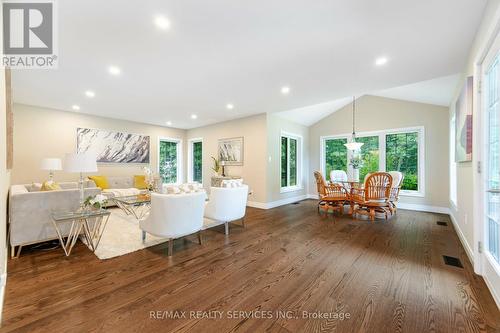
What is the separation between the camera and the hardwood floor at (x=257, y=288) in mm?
1501

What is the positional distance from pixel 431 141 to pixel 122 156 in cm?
848

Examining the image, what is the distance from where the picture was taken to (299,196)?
684cm

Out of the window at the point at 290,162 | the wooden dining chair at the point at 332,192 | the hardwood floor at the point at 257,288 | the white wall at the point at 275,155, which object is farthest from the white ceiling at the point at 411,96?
the hardwood floor at the point at 257,288

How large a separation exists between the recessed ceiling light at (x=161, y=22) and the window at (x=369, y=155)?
5.85 meters

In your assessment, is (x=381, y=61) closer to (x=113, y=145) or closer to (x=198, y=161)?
(x=198, y=161)

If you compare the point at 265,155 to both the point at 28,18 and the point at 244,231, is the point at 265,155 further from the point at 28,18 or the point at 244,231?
the point at 28,18

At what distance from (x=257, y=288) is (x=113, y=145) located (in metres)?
6.17

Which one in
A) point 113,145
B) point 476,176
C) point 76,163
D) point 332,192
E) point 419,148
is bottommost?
point 332,192

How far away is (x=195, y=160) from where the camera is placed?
8.06 metres

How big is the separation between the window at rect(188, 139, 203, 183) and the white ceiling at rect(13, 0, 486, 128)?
358 cm

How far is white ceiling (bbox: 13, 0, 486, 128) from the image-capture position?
1904mm

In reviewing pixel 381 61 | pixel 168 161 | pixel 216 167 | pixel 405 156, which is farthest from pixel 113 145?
pixel 405 156

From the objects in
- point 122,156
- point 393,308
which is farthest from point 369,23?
point 122,156

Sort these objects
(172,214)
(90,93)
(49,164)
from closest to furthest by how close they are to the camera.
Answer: (172,214), (49,164), (90,93)
